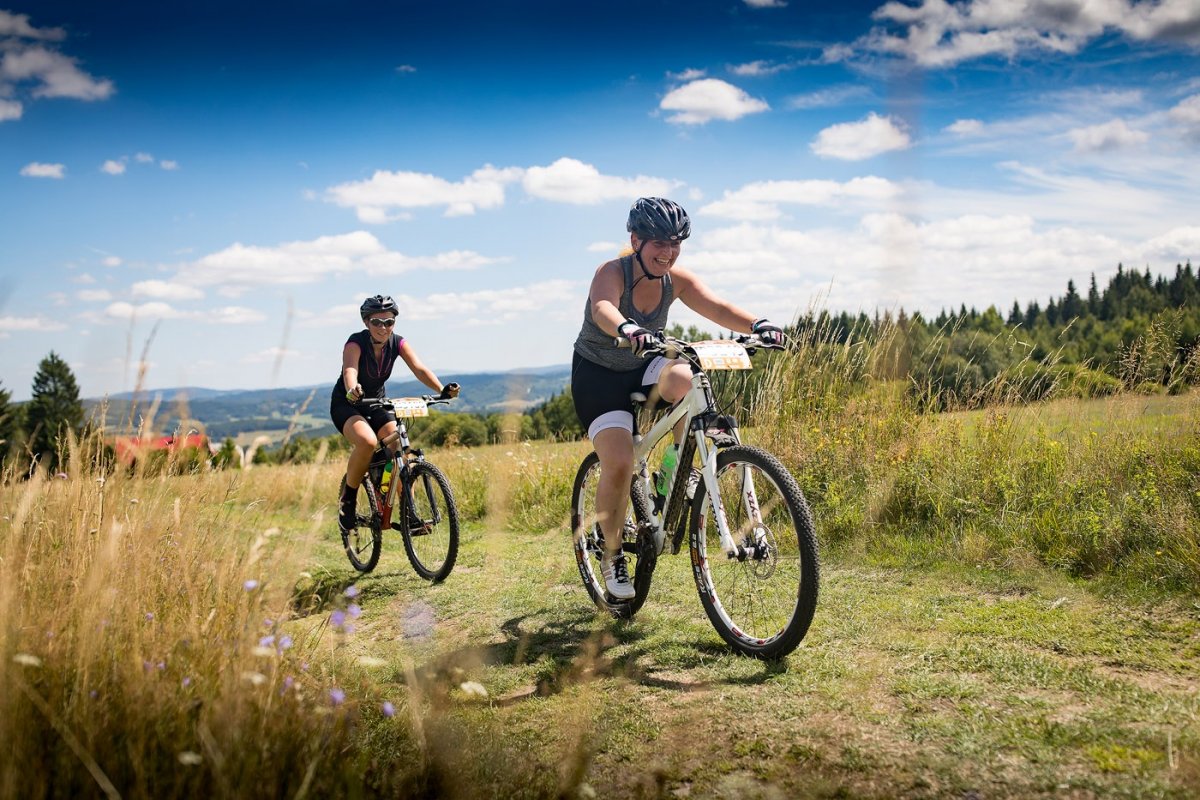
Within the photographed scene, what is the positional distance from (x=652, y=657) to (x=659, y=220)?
7.30ft

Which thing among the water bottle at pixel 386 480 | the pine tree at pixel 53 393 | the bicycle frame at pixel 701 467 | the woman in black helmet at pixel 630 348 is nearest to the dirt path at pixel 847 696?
the bicycle frame at pixel 701 467

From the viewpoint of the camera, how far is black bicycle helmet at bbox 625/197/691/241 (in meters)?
4.13

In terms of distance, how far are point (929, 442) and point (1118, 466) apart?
1.43 metres

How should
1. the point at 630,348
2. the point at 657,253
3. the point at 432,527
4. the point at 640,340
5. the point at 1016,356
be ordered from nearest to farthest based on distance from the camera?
the point at 640,340, the point at 657,253, the point at 630,348, the point at 432,527, the point at 1016,356

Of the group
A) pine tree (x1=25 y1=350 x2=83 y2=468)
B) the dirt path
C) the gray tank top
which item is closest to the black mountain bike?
the dirt path

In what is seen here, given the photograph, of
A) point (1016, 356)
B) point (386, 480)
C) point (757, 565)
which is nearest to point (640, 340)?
point (757, 565)

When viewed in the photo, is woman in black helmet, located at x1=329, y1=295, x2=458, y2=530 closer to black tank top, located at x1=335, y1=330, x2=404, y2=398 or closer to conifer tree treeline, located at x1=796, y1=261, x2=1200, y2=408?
black tank top, located at x1=335, y1=330, x2=404, y2=398

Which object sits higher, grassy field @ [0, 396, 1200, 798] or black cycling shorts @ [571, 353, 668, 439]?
black cycling shorts @ [571, 353, 668, 439]

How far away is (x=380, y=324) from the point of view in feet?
22.1

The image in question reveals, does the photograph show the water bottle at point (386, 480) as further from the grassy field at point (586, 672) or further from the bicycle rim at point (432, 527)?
the grassy field at point (586, 672)

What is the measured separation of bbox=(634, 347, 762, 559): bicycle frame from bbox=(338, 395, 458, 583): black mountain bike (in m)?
2.35

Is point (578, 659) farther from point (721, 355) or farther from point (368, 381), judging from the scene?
point (368, 381)

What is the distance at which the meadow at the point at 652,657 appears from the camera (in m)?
2.37

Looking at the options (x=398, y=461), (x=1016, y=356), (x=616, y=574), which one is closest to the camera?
(x=616, y=574)
